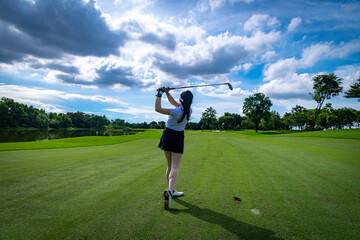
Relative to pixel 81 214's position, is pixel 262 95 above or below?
above

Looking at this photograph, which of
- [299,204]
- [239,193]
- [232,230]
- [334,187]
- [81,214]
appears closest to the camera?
[232,230]

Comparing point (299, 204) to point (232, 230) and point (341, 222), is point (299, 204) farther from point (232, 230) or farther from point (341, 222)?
point (232, 230)

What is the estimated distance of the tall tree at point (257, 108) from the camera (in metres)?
63.7

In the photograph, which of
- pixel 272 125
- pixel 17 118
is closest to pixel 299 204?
pixel 272 125

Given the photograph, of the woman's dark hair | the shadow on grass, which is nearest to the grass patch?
the woman's dark hair

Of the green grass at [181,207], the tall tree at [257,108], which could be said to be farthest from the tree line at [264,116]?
the green grass at [181,207]

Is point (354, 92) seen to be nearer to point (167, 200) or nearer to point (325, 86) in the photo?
point (325, 86)

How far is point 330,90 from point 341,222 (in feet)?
205

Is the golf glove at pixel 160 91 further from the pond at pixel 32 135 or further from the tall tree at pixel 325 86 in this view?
the tall tree at pixel 325 86

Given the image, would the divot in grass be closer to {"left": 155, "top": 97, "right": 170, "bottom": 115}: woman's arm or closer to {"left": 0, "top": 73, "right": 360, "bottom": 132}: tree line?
{"left": 155, "top": 97, "right": 170, "bottom": 115}: woman's arm

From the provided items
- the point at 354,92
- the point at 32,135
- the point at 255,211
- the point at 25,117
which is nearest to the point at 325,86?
the point at 354,92

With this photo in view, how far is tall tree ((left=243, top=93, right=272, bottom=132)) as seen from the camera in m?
63.7

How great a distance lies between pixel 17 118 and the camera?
9125 centimetres

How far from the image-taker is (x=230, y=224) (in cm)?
302
